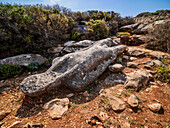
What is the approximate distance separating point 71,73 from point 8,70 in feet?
12.9

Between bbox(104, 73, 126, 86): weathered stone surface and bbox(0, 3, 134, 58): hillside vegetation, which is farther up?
bbox(0, 3, 134, 58): hillside vegetation

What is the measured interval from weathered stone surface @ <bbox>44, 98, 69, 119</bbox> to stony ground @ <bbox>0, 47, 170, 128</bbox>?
0.11 m

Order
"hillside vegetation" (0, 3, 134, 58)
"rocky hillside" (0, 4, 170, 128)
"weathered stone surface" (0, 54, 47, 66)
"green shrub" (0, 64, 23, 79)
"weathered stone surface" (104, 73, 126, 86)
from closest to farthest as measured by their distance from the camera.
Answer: "rocky hillside" (0, 4, 170, 128), "weathered stone surface" (104, 73, 126, 86), "green shrub" (0, 64, 23, 79), "weathered stone surface" (0, 54, 47, 66), "hillside vegetation" (0, 3, 134, 58)

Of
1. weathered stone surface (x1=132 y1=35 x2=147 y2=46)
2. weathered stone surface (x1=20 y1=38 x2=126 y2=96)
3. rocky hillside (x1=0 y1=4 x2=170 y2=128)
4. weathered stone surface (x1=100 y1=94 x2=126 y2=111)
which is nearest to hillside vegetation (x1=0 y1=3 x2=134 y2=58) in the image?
rocky hillside (x1=0 y1=4 x2=170 y2=128)

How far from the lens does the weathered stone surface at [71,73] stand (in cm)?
280

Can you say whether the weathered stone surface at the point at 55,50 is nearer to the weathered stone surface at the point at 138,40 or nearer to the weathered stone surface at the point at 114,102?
the weathered stone surface at the point at 114,102

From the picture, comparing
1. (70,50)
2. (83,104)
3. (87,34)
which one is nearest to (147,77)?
(83,104)

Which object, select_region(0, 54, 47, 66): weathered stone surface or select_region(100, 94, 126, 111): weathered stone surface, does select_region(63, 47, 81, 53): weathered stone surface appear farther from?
select_region(100, 94, 126, 111): weathered stone surface

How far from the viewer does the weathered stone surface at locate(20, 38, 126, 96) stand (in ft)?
9.19

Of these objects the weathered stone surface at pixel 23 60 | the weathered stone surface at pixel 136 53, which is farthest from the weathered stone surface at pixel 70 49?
the weathered stone surface at pixel 136 53

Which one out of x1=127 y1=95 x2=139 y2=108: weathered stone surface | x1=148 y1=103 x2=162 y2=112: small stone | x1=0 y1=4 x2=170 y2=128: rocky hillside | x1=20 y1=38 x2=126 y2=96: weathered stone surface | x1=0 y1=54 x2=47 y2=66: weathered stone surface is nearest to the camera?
x1=0 y1=4 x2=170 y2=128: rocky hillside

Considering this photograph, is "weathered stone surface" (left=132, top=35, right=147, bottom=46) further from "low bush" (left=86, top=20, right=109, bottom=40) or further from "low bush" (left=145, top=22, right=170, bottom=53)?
"low bush" (left=86, top=20, right=109, bottom=40)

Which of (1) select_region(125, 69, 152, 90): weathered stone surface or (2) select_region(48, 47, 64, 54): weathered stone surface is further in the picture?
(2) select_region(48, 47, 64, 54): weathered stone surface

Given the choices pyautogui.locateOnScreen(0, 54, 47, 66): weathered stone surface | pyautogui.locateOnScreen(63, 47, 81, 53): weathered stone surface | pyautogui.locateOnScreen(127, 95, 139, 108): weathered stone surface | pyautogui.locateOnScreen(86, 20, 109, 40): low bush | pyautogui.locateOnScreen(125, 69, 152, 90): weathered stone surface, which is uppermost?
pyautogui.locateOnScreen(86, 20, 109, 40): low bush
